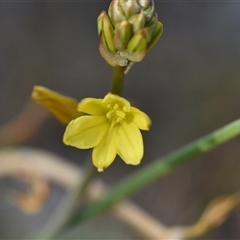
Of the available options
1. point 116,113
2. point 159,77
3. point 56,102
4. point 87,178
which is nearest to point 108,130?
point 116,113

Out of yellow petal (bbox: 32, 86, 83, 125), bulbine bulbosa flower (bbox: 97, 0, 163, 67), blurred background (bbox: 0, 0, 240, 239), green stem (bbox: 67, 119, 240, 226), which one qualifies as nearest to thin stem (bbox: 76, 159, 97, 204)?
green stem (bbox: 67, 119, 240, 226)

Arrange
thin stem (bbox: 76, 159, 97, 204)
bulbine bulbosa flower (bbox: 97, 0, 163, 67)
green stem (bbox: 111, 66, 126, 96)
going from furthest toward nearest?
thin stem (bbox: 76, 159, 97, 204) < green stem (bbox: 111, 66, 126, 96) < bulbine bulbosa flower (bbox: 97, 0, 163, 67)

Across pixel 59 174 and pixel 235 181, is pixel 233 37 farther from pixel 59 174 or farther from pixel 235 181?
pixel 59 174

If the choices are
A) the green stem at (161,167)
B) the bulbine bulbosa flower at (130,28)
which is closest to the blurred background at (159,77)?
the green stem at (161,167)

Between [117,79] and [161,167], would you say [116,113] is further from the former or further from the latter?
[161,167]

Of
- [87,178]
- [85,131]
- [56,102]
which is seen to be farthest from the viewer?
[87,178]

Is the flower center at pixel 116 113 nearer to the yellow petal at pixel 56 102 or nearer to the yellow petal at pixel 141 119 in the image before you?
the yellow petal at pixel 141 119

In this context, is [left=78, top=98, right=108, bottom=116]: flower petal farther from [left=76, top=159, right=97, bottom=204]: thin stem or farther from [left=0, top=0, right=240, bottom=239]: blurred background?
[left=0, top=0, right=240, bottom=239]: blurred background
